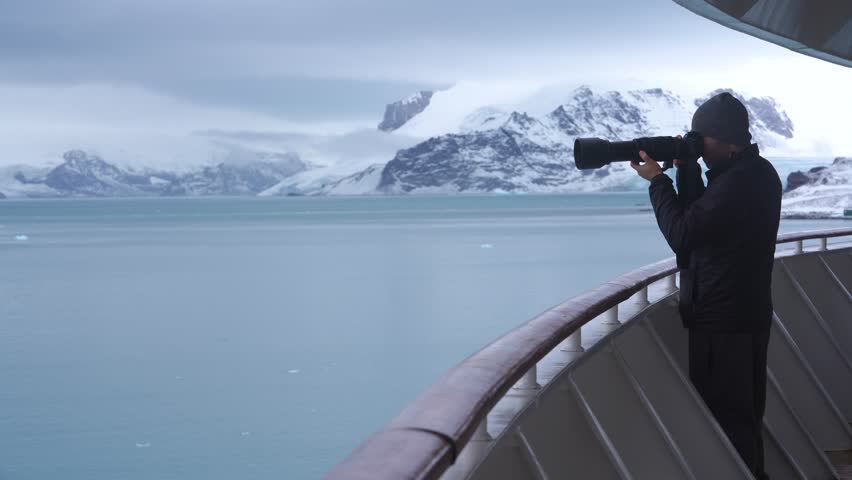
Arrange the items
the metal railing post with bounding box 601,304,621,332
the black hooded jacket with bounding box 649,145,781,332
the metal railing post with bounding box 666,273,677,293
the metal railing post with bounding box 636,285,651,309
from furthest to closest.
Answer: the metal railing post with bounding box 666,273,677,293 < the metal railing post with bounding box 636,285,651,309 < the metal railing post with bounding box 601,304,621,332 < the black hooded jacket with bounding box 649,145,781,332

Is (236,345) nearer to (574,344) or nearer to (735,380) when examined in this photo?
(735,380)

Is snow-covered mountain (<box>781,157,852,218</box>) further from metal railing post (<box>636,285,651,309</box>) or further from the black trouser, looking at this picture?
the black trouser

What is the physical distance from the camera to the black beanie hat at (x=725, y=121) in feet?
9.41

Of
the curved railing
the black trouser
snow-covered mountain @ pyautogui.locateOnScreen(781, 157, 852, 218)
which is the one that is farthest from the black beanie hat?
snow-covered mountain @ pyautogui.locateOnScreen(781, 157, 852, 218)

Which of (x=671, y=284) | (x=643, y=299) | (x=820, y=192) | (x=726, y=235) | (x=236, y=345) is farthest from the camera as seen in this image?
(x=820, y=192)

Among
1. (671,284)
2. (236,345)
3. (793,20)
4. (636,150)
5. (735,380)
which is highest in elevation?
(793,20)


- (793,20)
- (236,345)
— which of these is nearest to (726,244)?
(793,20)

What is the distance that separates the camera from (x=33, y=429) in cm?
2294

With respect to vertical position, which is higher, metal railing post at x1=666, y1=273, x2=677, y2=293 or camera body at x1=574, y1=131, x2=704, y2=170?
camera body at x1=574, y1=131, x2=704, y2=170

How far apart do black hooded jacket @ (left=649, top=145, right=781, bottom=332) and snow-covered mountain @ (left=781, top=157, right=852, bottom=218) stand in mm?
113245

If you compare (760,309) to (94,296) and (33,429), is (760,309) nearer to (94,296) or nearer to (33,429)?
(33,429)

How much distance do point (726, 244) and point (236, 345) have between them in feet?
97.3

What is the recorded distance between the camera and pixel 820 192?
415 ft

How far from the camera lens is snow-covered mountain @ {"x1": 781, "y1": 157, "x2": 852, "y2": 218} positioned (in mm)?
114125
